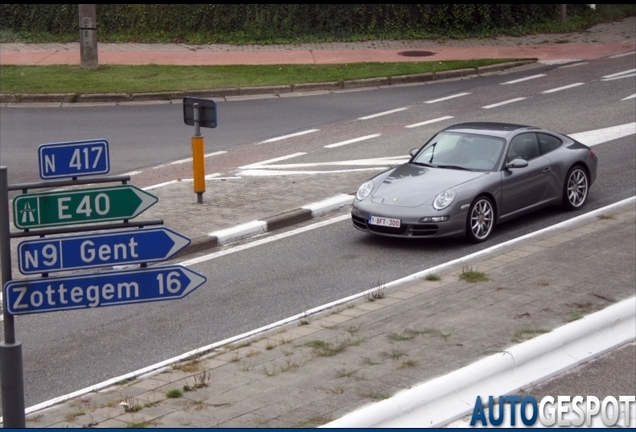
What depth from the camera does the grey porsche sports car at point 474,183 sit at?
41.6ft

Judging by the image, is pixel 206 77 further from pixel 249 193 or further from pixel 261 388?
pixel 261 388

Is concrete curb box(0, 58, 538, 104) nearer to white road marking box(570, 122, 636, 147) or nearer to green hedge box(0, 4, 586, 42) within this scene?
green hedge box(0, 4, 586, 42)

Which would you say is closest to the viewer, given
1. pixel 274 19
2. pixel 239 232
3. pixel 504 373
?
pixel 504 373

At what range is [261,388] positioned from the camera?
7.23 meters

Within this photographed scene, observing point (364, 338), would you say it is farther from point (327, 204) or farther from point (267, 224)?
point (327, 204)

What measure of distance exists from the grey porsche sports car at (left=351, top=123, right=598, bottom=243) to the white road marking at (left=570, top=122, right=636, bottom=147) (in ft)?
11.9

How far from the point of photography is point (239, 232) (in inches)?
524

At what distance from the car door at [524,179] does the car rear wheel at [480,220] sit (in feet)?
0.84

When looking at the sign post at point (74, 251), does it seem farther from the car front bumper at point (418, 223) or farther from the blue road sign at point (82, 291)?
the car front bumper at point (418, 223)

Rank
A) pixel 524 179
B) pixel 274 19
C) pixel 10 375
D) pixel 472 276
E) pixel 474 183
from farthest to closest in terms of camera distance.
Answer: pixel 274 19, pixel 524 179, pixel 474 183, pixel 472 276, pixel 10 375

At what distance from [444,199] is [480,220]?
629 mm

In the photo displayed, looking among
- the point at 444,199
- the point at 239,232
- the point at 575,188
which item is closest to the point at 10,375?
the point at 239,232

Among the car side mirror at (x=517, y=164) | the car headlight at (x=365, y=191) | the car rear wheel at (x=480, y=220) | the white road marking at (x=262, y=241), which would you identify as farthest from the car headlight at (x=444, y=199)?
the white road marking at (x=262, y=241)

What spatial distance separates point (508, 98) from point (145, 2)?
1438 cm
